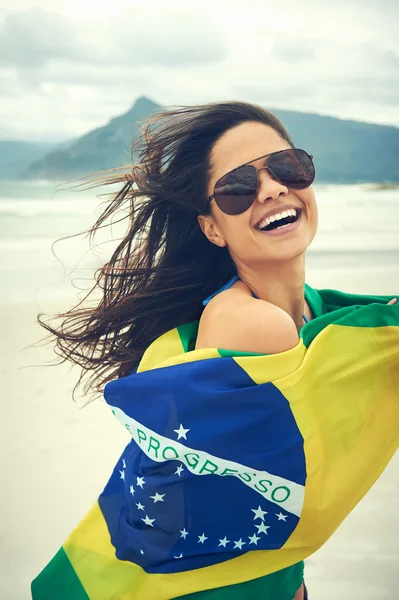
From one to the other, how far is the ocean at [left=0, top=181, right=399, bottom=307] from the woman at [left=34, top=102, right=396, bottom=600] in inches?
12.4

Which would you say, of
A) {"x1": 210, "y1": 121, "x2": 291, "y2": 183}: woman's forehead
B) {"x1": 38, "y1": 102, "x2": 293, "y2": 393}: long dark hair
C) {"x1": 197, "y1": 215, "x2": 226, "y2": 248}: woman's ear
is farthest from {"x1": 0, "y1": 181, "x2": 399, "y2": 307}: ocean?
{"x1": 210, "y1": 121, "x2": 291, "y2": 183}: woman's forehead

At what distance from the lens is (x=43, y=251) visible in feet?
43.5

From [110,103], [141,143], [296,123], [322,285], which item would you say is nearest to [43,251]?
[322,285]

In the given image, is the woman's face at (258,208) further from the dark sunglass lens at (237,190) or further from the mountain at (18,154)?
the mountain at (18,154)

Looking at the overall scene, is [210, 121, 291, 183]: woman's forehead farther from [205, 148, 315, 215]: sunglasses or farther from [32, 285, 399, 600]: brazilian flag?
[32, 285, 399, 600]: brazilian flag

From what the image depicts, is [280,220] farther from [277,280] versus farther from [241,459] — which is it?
[241,459]

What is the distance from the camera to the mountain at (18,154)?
36.0m

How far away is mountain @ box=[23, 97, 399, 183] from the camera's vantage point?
34344 mm

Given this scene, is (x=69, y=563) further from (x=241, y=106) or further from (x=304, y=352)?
(x=241, y=106)

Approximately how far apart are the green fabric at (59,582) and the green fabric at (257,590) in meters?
0.34

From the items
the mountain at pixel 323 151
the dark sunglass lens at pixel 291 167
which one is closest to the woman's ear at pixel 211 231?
the dark sunglass lens at pixel 291 167

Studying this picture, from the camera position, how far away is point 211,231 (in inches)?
79.9

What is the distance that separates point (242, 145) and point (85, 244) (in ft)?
42.1

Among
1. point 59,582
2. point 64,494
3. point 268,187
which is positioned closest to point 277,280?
point 268,187
